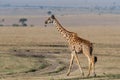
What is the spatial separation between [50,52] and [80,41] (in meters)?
16.0

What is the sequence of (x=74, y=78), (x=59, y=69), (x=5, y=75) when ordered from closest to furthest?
(x=74, y=78)
(x=5, y=75)
(x=59, y=69)

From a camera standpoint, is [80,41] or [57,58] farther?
[57,58]

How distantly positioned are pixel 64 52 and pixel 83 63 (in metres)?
7.83

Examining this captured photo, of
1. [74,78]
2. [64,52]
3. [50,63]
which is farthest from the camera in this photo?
[64,52]

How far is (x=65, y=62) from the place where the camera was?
96.4ft

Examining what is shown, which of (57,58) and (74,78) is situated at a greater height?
(74,78)

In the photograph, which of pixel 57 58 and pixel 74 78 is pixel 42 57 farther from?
pixel 74 78

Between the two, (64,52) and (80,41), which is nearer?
(80,41)

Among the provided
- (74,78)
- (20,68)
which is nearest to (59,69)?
(20,68)

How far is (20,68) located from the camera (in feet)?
83.8

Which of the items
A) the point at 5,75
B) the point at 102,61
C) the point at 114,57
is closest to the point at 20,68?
the point at 5,75

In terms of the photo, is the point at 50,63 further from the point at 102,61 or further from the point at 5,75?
the point at 5,75

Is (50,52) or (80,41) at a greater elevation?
(80,41)

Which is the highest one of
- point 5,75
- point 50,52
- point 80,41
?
point 80,41
